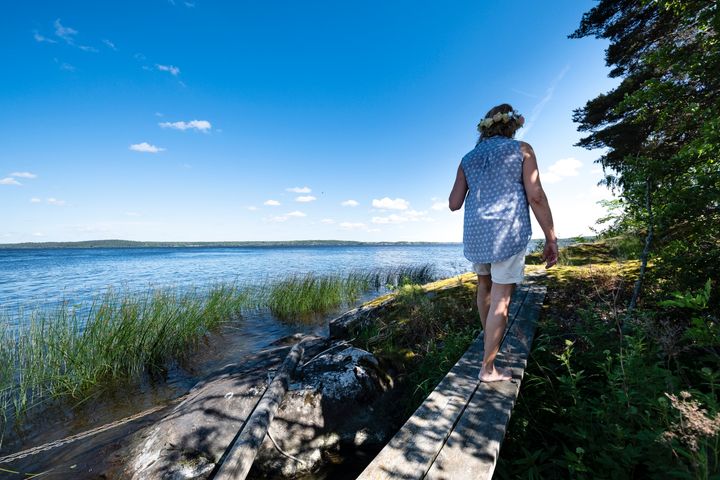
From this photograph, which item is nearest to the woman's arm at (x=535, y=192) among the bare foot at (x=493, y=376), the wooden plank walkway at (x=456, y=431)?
the bare foot at (x=493, y=376)

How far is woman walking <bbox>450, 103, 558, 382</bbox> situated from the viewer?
8.02ft

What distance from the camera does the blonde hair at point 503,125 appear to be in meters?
2.64

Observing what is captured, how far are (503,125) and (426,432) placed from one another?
8.07 ft

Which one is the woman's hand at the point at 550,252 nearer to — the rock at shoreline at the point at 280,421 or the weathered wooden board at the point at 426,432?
the weathered wooden board at the point at 426,432

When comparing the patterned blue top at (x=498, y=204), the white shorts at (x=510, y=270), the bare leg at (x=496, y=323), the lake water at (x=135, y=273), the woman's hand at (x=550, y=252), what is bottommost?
the lake water at (x=135, y=273)

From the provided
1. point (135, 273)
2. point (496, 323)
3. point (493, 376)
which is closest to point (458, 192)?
point (496, 323)

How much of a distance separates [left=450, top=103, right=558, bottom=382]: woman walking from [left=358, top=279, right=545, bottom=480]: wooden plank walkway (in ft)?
0.68

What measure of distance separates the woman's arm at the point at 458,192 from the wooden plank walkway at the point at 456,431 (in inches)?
59.1

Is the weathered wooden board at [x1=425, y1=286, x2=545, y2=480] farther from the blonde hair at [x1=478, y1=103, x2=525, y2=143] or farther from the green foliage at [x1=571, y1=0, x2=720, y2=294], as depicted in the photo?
the blonde hair at [x1=478, y1=103, x2=525, y2=143]

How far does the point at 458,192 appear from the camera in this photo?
2826mm

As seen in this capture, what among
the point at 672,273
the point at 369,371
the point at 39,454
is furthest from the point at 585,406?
the point at 39,454

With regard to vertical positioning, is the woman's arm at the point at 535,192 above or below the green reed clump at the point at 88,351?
above

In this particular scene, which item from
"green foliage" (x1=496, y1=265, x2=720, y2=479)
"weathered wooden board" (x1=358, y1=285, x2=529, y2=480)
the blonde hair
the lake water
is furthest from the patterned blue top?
the lake water

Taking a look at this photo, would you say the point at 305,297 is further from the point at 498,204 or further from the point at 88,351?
the point at 498,204
